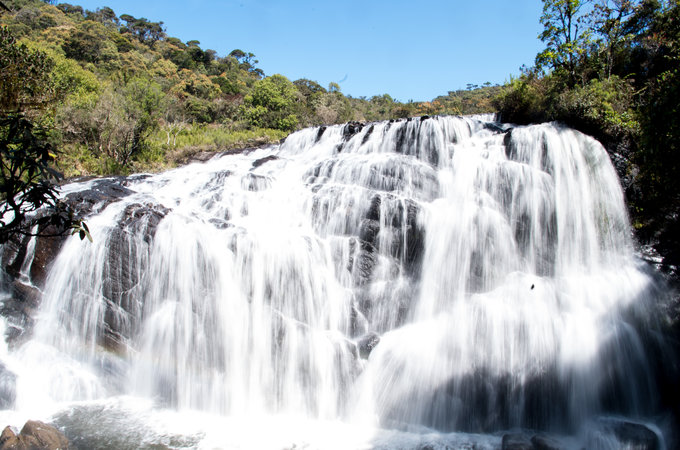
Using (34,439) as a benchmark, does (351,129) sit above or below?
above

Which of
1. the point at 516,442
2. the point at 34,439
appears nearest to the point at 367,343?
the point at 516,442

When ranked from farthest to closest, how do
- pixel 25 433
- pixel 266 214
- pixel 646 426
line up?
1. pixel 266 214
2. pixel 646 426
3. pixel 25 433

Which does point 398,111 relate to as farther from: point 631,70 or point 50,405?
point 50,405

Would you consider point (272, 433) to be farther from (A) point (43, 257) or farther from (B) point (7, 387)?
(A) point (43, 257)

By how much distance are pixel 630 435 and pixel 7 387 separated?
1224 cm

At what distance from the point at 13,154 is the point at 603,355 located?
1016 cm

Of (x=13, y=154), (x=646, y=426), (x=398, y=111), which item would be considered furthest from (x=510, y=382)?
(x=398, y=111)

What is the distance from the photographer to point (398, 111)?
38.4m

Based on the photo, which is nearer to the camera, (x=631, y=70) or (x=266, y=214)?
(x=266, y=214)

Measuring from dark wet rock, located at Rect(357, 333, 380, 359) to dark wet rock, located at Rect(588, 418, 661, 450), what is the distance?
175 inches

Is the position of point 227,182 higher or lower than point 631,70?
lower

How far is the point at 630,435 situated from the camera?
267 inches

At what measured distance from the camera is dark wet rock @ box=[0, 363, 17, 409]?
7805 mm

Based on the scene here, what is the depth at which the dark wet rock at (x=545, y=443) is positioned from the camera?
6637 millimetres
